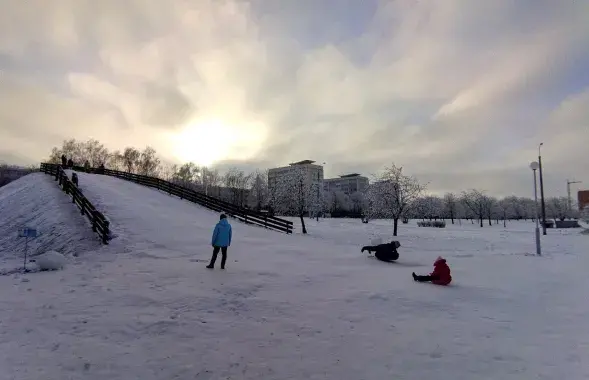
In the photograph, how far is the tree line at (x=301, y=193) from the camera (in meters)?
43.3

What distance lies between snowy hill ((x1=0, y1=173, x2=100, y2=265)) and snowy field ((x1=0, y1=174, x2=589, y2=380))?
11.0ft

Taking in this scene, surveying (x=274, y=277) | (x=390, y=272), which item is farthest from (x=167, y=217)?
(x=390, y=272)

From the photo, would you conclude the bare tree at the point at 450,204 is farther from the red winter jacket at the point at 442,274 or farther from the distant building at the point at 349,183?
the red winter jacket at the point at 442,274

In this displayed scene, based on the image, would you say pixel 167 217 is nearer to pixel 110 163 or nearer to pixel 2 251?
pixel 2 251

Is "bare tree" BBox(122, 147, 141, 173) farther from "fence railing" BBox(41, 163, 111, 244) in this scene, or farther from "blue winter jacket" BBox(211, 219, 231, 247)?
"blue winter jacket" BBox(211, 219, 231, 247)

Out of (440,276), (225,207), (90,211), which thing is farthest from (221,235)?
(225,207)

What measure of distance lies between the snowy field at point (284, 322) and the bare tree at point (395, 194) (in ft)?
81.6

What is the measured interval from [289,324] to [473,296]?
5.72 meters

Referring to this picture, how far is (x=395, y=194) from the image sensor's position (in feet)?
132

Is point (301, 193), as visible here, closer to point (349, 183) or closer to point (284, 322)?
point (284, 322)

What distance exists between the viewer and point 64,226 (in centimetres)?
1798

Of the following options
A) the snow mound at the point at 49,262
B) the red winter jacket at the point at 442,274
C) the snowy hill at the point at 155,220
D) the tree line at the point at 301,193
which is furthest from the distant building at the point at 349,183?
the snow mound at the point at 49,262

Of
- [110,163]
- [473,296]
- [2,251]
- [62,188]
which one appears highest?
[110,163]

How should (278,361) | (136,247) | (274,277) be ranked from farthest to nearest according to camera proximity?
(136,247)
(274,277)
(278,361)
